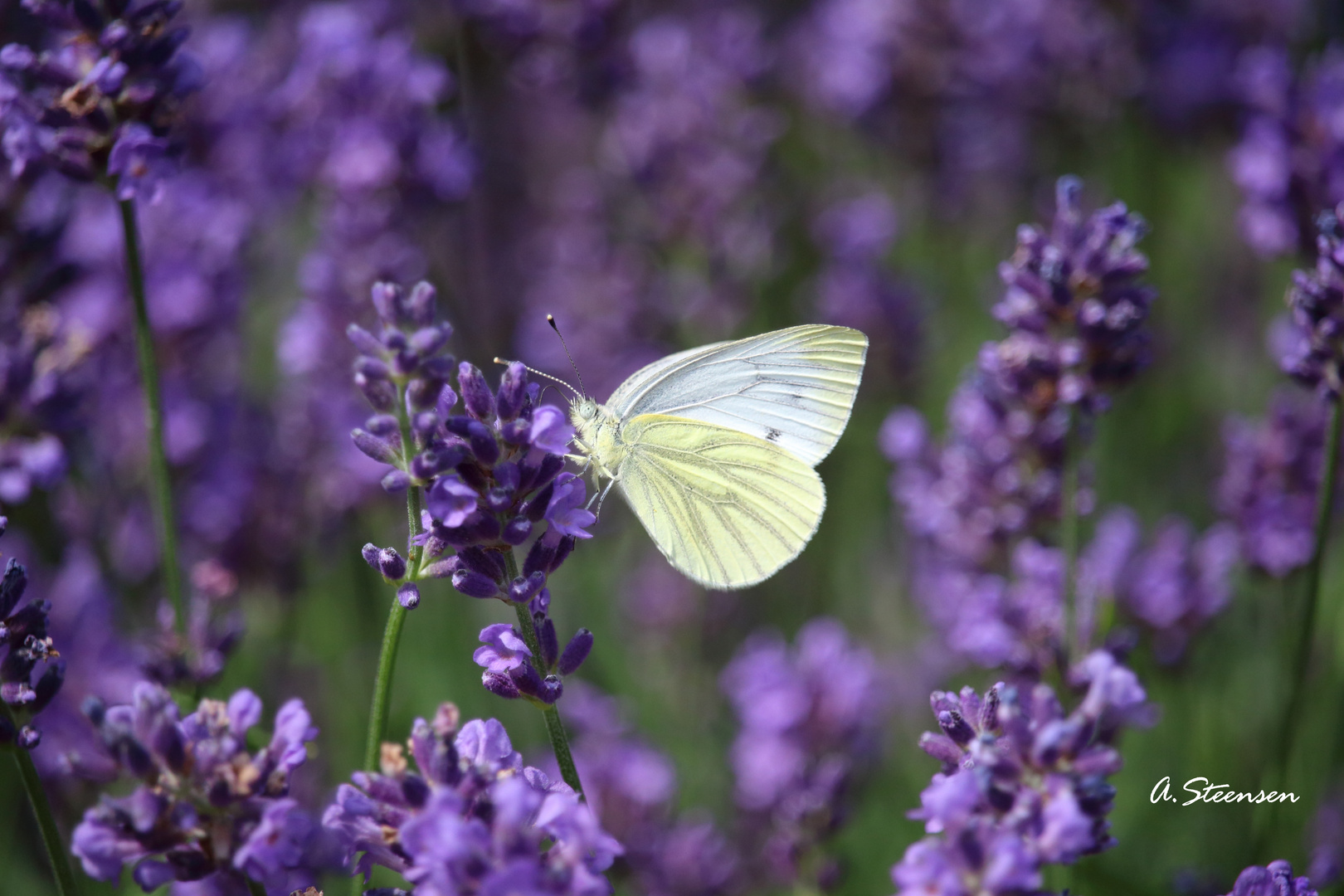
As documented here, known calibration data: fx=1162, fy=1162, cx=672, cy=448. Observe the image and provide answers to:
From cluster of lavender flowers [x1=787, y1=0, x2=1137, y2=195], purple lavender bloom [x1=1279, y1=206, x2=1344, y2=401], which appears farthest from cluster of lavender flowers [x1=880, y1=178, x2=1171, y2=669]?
cluster of lavender flowers [x1=787, y1=0, x2=1137, y2=195]

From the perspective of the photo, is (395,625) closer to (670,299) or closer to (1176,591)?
(1176,591)

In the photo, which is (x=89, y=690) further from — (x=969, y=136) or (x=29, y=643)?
(x=969, y=136)

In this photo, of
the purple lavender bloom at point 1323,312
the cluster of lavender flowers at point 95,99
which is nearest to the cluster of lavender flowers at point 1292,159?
the purple lavender bloom at point 1323,312

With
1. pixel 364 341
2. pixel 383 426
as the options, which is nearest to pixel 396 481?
pixel 383 426

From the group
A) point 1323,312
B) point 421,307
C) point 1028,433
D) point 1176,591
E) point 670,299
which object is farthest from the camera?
point 670,299

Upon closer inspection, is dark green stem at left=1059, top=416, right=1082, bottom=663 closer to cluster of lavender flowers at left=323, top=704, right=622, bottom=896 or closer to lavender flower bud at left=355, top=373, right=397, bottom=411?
cluster of lavender flowers at left=323, top=704, right=622, bottom=896

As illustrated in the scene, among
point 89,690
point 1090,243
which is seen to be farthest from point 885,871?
point 89,690
